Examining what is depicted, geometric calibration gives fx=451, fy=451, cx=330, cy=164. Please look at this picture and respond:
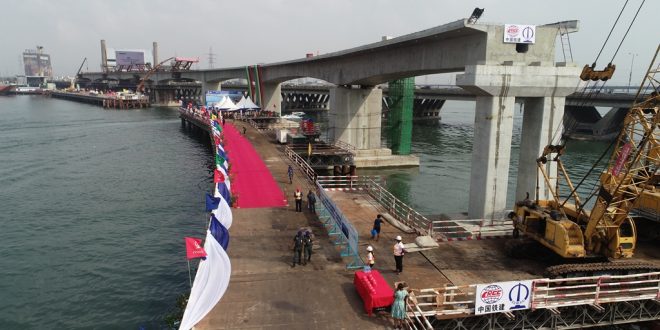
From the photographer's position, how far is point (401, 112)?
57031 mm

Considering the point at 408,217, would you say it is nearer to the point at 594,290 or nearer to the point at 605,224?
the point at 605,224

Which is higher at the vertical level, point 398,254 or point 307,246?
point 398,254

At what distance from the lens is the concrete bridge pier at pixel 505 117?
83.7ft

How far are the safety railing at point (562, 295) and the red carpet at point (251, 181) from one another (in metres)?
15.4

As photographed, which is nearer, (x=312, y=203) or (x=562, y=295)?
(x=562, y=295)

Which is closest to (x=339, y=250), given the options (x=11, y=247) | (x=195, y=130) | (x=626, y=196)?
(x=626, y=196)

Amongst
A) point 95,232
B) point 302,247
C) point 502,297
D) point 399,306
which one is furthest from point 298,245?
point 95,232

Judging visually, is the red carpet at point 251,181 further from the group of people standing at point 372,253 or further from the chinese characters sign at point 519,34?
the chinese characters sign at point 519,34

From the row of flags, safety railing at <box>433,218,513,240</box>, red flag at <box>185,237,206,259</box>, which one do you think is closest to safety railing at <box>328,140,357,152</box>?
safety railing at <box>433,218,513,240</box>

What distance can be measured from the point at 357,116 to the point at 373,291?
1608 inches

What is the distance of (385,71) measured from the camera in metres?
45.1

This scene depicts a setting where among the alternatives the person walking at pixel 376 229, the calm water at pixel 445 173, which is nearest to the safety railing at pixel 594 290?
the person walking at pixel 376 229

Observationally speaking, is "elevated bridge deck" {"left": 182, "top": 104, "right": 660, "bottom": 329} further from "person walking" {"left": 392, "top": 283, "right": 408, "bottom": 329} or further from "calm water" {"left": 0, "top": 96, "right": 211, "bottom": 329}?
"calm water" {"left": 0, "top": 96, "right": 211, "bottom": 329}

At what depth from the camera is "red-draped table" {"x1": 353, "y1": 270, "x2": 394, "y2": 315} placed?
1548 centimetres
